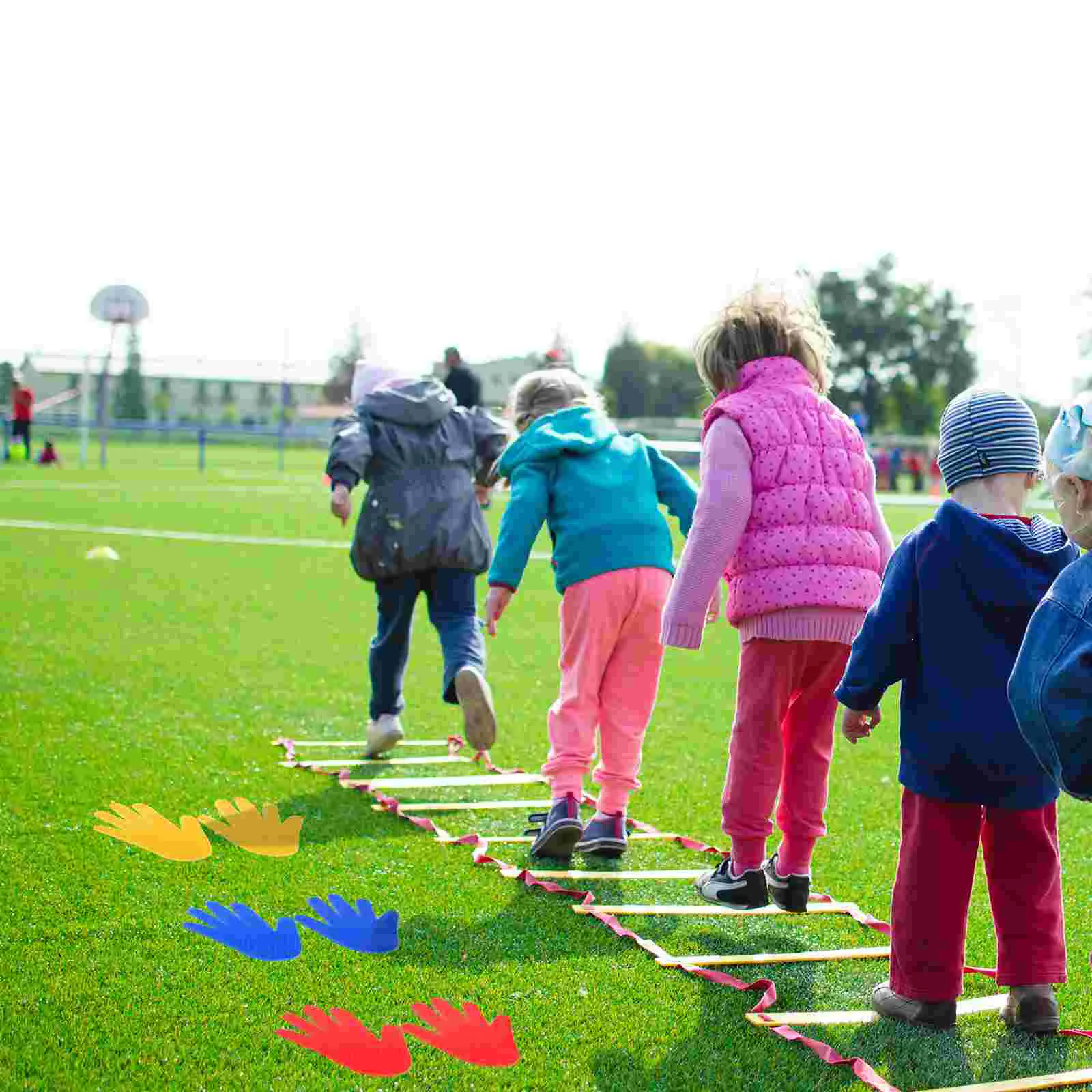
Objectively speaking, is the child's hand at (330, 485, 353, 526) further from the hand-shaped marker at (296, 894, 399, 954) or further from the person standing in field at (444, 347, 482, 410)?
the person standing in field at (444, 347, 482, 410)

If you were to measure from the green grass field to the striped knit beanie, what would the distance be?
51.4 inches

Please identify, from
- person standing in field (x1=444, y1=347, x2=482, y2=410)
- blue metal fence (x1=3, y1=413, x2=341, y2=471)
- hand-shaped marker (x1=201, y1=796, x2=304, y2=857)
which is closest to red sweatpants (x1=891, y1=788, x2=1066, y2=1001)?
hand-shaped marker (x1=201, y1=796, x2=304, y2=857)

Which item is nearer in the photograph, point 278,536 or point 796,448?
point 796,448

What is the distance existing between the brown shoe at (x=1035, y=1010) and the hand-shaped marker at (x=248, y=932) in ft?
5.68

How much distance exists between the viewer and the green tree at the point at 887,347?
3374 inches

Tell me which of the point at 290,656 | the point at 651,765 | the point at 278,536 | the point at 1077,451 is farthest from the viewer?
the point at 278,536

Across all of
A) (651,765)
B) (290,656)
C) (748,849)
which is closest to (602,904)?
(748,849)

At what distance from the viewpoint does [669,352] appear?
92.4m

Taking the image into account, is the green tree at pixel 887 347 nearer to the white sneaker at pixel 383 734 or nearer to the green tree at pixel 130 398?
the green tree at pixel 130 398

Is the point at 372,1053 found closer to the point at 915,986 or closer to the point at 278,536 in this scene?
the point at 915,986

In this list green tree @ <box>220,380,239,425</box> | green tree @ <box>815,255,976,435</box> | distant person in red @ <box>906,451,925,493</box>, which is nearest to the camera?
distant person in red @ <box>906,451,925,493</box>

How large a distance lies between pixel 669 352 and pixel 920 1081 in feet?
298

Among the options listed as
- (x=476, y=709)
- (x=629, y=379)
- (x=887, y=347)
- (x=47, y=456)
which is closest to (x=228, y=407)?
(x=629, y=379)

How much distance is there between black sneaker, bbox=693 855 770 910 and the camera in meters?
3.88
